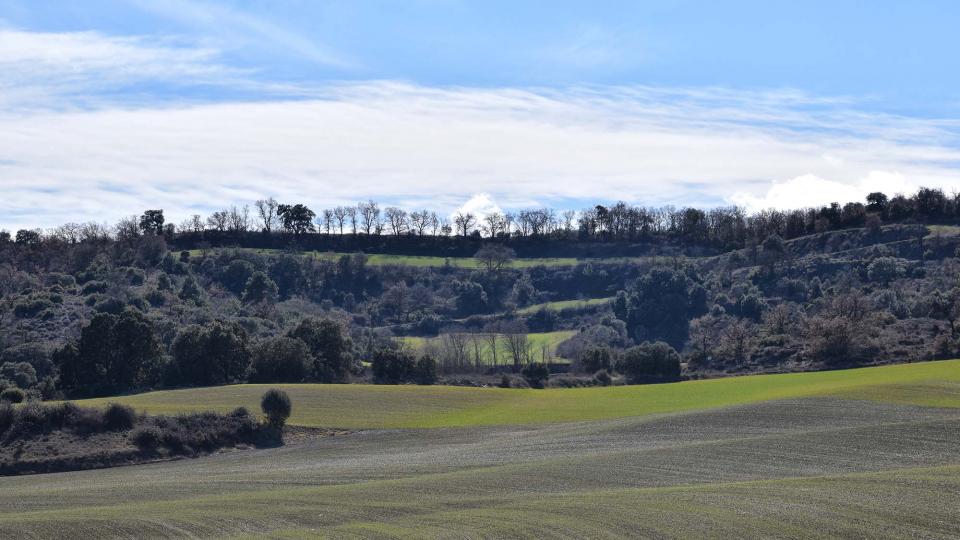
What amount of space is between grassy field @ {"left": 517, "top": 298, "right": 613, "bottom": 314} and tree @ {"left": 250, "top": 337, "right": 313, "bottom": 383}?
74849 millimetres

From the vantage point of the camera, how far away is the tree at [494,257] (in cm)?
18225

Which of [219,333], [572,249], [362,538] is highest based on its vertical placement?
[572,249]

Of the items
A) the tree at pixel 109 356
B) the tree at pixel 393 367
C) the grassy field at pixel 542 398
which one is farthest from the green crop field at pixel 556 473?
the tree at pixel 393 367

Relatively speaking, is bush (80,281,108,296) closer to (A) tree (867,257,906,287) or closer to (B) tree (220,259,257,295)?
(B) tree (220,259,257,295)

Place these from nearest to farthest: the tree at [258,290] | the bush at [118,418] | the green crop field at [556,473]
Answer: the green crop field at [556,473], the bush at [118,418], the tree at [258,290]

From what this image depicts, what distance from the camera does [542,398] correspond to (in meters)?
82.4

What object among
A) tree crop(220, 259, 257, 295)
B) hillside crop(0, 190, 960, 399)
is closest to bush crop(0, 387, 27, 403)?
hillside crop(0, 190, 960, 399)

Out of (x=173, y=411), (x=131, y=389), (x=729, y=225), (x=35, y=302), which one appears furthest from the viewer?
(x=729, y=225)

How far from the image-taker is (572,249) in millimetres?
193875

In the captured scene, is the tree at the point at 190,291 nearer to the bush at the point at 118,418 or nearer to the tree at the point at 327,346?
the tree at the point at 327,346

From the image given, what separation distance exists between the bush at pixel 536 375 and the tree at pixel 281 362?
66.0 ft

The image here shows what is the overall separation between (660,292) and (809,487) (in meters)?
118

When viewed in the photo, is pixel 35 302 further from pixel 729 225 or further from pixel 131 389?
pixel 729 225

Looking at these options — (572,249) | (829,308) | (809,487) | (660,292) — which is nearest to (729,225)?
(572,249)
